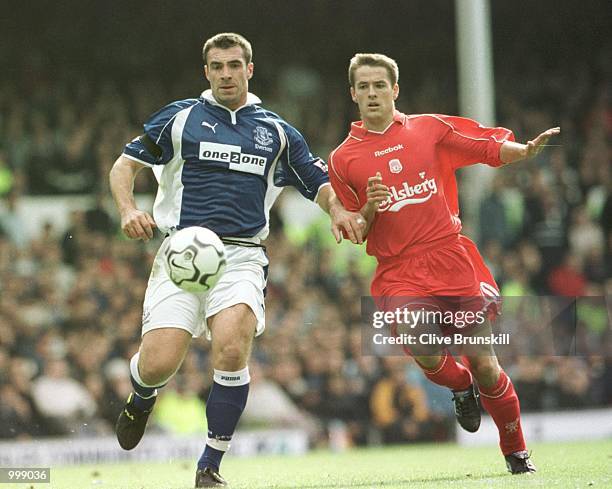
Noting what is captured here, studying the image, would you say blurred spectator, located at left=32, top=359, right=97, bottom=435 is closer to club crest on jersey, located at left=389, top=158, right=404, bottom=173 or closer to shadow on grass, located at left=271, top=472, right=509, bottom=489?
shadow on grass, located at left=271, top=472, right=509, bottom=489

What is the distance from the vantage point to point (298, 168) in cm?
748

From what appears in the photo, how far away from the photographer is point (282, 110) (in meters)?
18.8

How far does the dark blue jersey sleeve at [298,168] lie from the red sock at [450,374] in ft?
4.33

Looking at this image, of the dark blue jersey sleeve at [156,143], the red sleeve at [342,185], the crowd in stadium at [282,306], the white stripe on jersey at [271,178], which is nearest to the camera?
the dark blue jersey sleeve at [156,143]

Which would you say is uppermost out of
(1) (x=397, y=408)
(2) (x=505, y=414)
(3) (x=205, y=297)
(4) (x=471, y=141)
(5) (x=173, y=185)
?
(4) (x=471, y=141)

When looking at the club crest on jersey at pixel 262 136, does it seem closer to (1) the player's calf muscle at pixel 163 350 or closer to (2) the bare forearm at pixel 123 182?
(2) the bare forearm at pixel 123 182

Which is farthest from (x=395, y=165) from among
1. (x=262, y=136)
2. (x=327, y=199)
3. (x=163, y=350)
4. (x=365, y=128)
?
(x=163, y=350)

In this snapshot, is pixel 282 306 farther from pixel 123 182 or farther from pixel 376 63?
pixel 123 182

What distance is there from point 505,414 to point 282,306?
7.40 meters

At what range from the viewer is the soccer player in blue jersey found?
6.94m

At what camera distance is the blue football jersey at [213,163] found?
718cm

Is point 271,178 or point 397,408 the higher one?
point 271,178

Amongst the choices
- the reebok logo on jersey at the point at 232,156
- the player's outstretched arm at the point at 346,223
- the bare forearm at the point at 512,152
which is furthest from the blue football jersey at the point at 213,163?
the bare forearm at the point at 512,152

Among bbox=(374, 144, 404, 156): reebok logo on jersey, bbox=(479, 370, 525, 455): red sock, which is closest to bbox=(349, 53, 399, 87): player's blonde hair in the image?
bbox=(374, 144, 404, 156): reebok logo on jersey
